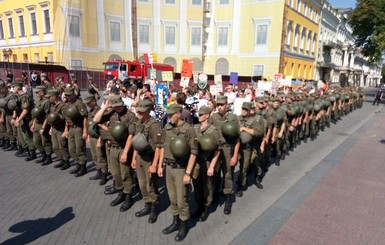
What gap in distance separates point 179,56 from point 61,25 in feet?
44.7

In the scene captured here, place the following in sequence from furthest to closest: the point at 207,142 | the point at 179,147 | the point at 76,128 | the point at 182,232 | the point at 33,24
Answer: the point at 33,24
the point at 76,128
the point at 182,232
the point at 207,142
the point at 179,147

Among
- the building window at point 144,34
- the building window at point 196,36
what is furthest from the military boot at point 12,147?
the building window at point 196,36

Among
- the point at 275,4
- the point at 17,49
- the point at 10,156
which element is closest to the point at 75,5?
the point at 17,49

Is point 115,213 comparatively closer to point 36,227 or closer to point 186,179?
point 36,227

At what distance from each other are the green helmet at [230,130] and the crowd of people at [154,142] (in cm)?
2

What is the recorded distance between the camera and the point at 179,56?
114 feet

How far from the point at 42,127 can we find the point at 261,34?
30143 millimetres

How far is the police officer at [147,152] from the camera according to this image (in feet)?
13.6

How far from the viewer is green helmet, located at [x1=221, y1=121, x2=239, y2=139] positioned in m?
4.48

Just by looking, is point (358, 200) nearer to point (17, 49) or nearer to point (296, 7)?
point (296, 7)

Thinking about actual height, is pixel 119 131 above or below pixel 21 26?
below

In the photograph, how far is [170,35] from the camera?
112ft

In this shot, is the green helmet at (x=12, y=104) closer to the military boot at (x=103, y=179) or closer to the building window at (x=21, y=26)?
the military boot at (x=103, y=179)

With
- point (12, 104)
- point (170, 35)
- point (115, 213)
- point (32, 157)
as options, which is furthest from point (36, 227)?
point (170, 35)
